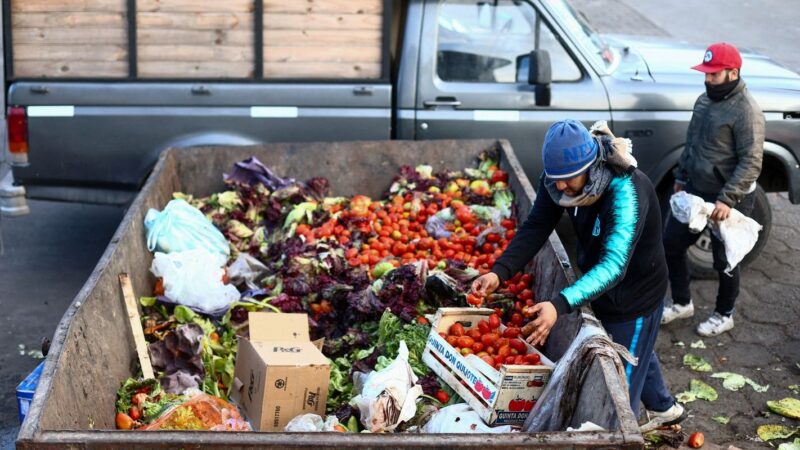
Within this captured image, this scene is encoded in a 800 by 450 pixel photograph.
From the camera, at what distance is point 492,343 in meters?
5.05

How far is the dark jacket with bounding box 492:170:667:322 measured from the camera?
458 cm

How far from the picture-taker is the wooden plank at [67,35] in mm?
7320

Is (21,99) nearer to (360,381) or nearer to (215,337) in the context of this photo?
(215,337)

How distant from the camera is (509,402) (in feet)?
14.9

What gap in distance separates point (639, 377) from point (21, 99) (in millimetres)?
5224

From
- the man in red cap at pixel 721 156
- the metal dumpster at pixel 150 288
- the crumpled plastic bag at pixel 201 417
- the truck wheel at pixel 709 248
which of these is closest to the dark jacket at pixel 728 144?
the man in red cap at pixel 721 156

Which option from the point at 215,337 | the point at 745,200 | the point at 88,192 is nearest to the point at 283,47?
the point at 88,192

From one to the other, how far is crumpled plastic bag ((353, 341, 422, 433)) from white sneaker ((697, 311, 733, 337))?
3214 mm

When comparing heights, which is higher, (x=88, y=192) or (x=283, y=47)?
(x=283, y=47)

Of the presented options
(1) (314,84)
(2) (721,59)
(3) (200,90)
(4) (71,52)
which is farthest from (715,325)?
(4) (71,52)

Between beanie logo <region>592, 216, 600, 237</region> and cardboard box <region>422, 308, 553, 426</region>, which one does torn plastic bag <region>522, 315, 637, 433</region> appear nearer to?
cardboard box <region>422, 308, 553, 426</region>

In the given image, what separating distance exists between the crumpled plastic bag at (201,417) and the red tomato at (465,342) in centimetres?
123

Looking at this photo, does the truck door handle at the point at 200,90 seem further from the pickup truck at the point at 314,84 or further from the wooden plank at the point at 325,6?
the wooden plank at the point at 325,6

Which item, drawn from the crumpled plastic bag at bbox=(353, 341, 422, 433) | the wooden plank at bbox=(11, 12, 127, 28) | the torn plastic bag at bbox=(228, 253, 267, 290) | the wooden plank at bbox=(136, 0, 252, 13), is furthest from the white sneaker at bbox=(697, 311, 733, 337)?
the wooden plank at bbox=(11, 12, 127, 28)
